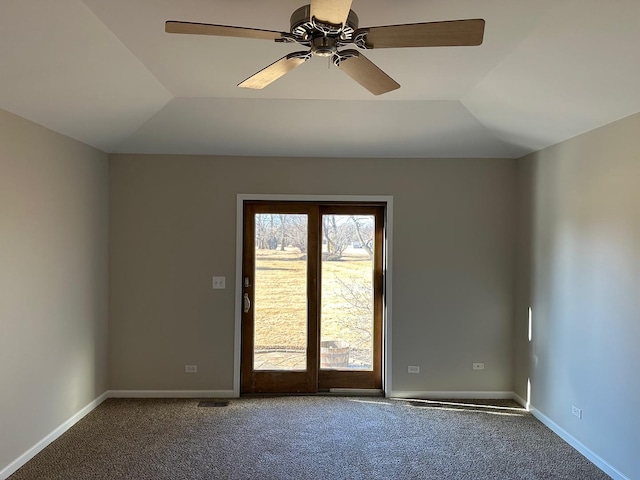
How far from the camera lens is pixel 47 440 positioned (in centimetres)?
334

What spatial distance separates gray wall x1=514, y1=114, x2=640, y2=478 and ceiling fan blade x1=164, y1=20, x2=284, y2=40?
2.47 m

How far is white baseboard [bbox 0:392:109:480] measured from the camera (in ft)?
9.59

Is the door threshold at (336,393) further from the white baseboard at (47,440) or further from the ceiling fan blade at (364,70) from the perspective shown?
the ceiling fan blade at (364,70)

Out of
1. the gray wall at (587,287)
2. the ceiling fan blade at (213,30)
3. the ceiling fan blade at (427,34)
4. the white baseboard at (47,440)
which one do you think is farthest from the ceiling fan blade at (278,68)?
the white baseboard at (47,440)

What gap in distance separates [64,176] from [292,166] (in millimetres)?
2030

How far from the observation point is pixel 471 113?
3711mm

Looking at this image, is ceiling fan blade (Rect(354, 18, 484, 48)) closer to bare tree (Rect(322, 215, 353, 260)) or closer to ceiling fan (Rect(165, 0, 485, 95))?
ceiling fan (Rect(165, 0, 485, 95))

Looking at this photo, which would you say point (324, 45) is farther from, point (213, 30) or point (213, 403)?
point (213, 403)

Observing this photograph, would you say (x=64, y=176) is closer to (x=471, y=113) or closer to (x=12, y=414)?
(x=12, y=414)

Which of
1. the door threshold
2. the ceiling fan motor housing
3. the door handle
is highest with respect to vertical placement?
the ceiling fan motor housing

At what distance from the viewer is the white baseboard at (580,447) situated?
294cm

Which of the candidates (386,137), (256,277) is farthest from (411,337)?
(386,137)

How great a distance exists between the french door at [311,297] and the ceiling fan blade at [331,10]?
2953mm

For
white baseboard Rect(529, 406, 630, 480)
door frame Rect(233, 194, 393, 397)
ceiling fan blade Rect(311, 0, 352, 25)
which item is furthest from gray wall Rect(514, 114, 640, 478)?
ceiling fan blade Rect(311, 0, 352, 25)
